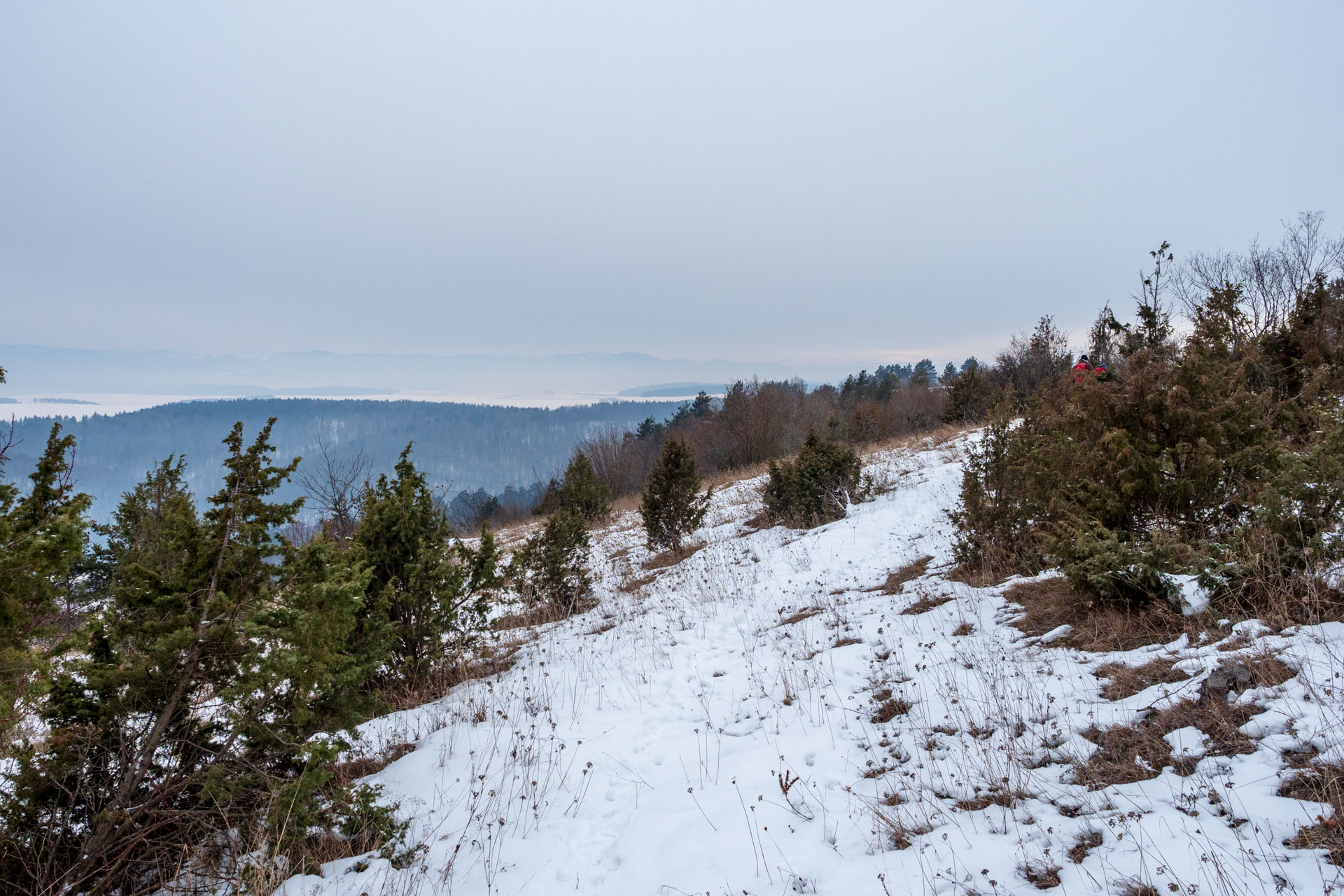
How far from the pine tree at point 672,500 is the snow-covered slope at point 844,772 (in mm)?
5994

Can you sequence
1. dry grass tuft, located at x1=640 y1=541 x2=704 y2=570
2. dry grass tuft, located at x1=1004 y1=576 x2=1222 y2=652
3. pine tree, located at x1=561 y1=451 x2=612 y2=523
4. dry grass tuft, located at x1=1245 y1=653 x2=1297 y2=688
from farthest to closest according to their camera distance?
pine tree, located at x1=561 y1=451 x2=612 y2=523 → dry grass tuft, located at x1=640 y1=541 x2=704 y2=570 → dry grass tuft, located at x1=1004 y1=576 x2=1222 y2=652 → dry grass tuft, located at x1=1245 y1=653 x2=1297 y2=688

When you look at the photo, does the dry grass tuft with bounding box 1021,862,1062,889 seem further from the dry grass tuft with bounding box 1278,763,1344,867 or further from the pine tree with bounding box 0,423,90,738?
the pine tree with bounding box 0,423,90,738

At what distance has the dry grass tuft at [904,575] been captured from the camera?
6.75 metres

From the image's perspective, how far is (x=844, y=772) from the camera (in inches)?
132

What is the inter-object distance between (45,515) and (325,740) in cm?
198

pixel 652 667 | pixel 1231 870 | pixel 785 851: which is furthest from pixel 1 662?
pixel 1231 870

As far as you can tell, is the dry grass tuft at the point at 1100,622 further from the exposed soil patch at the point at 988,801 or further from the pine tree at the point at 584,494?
the pine tree at the point at 584,494

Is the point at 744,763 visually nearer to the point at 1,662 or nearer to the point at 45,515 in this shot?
the point at 1,662

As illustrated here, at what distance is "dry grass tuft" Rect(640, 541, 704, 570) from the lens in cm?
1088

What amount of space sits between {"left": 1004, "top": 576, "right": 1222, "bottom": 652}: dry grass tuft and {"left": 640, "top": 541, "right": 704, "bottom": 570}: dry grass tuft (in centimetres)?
657

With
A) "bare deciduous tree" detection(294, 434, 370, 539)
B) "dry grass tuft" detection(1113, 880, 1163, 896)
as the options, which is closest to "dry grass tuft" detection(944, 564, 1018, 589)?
"dry grass tuft" detection(1113, 880, 1163, 896)

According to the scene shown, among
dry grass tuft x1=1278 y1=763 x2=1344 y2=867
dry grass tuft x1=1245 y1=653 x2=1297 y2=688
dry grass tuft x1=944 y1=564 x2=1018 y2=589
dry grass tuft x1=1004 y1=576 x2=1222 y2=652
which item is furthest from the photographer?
dry grass tuft x1=944 y1=564 x2=1018 y2=589

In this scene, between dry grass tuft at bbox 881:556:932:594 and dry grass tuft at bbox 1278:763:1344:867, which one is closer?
dry grass tuft at bbox 1278:763:1344:867

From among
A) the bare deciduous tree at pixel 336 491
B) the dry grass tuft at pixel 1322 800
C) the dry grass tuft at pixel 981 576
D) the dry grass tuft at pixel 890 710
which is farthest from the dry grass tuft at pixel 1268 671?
the bare deciduous tree at pixel 336 491
